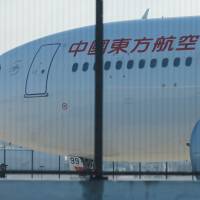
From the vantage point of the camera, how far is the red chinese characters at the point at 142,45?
15.1 metres

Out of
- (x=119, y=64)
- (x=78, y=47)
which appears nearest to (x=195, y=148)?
(x=119, y=64)

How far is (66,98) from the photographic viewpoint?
15.8 metres

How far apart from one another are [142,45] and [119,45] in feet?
1.97

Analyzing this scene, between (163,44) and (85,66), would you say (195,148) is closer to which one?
(163,44)

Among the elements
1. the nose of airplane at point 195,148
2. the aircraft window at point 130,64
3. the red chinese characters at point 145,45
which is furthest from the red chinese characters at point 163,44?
the nose of airplane at point 195,148

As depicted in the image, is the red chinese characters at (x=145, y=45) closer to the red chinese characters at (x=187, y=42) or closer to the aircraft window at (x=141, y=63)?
the red chinese characters at (x=187, y=42)

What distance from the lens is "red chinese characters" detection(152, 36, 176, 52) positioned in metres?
14.8

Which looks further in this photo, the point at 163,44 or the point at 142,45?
the point at 142,45

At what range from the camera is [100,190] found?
29.0 feet

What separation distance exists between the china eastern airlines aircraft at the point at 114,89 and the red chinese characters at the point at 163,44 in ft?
0.07

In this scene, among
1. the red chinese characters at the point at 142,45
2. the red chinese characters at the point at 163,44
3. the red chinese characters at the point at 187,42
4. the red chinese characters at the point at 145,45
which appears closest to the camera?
the red chinese characters at the point at 187,42

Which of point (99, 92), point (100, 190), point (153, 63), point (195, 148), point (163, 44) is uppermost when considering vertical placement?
point (163, 44)

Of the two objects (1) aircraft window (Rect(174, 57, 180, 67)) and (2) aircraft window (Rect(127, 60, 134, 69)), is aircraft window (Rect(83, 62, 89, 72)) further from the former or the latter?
(1) aircraft window (Rect(174, 57, 180, 67))

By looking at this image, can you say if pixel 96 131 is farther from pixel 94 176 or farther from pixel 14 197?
pixel 14 197
